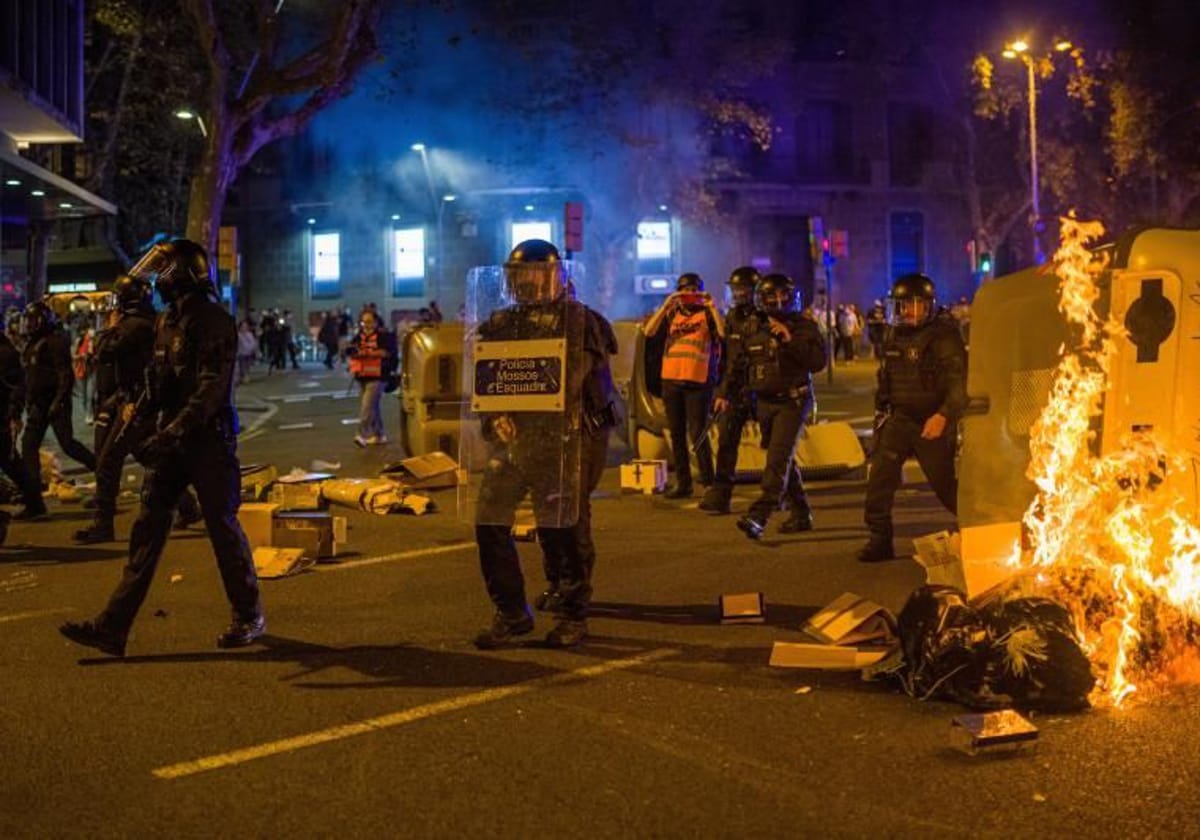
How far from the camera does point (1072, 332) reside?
5.32 meters

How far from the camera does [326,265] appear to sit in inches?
1857

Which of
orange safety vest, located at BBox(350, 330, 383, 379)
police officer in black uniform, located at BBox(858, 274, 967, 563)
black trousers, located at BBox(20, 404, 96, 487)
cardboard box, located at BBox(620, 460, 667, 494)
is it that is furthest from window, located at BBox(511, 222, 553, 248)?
police officer in black uniform, located at BBox(858, 274, 967, 563)

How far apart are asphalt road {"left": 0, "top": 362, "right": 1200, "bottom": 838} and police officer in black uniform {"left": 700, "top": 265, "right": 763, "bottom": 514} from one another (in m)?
1.78

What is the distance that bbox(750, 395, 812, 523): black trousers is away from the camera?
809 centimetres

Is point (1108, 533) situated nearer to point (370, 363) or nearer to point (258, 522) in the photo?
point (258, 522)

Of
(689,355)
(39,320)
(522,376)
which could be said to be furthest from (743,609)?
(39,320)

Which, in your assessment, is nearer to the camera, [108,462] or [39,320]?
[108,462]

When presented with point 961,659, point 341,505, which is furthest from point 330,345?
point 961,659

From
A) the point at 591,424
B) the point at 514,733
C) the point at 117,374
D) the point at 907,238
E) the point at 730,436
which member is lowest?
the point at 514,733

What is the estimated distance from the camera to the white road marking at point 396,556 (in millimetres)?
7719

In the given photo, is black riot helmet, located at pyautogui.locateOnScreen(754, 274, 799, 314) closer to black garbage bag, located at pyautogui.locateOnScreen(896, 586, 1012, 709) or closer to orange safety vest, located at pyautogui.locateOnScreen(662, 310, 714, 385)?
orange safety vest, located at pyautogui.locateOnScreen(662, 310, 714, 385)

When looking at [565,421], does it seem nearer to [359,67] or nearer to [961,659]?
[961,659]

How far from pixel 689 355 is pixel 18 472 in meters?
5.17

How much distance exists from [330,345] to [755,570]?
3031cm
